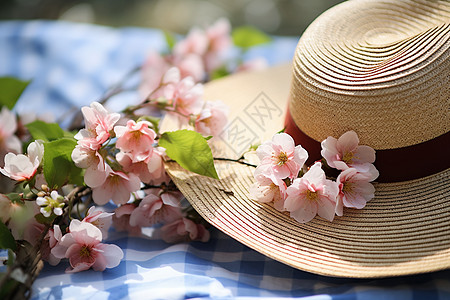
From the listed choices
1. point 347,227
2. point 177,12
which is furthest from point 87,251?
point 177,12

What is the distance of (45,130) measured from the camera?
1.07 metres

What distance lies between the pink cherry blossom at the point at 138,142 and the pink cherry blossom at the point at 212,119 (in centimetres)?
13

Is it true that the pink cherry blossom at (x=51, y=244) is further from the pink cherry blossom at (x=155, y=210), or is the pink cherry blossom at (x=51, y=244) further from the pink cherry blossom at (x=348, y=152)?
the pink cherry blossom at (x=348, y=152)

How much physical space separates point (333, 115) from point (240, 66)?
77 cm

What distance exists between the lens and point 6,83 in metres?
1.26

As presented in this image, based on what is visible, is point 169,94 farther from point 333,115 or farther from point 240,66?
point 240,66

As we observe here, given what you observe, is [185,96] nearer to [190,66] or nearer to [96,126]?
[96,126]

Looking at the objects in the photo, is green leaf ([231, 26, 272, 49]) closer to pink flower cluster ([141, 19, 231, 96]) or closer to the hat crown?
pink flower cluster ([141, 19, 231, 96])

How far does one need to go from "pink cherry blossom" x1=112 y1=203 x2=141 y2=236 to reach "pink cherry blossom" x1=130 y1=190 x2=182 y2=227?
0.03m

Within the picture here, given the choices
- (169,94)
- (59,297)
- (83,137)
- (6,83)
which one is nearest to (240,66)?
(169,94)

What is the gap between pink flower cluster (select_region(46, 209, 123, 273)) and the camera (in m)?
0.90

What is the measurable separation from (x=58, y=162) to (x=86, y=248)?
0.17 meters

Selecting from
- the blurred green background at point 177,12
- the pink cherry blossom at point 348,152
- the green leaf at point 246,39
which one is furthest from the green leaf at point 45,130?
the blurred green background at point 177,12

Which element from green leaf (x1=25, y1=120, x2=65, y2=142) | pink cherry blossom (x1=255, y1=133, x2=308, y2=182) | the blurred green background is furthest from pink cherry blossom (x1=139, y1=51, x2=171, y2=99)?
the blurred green background
